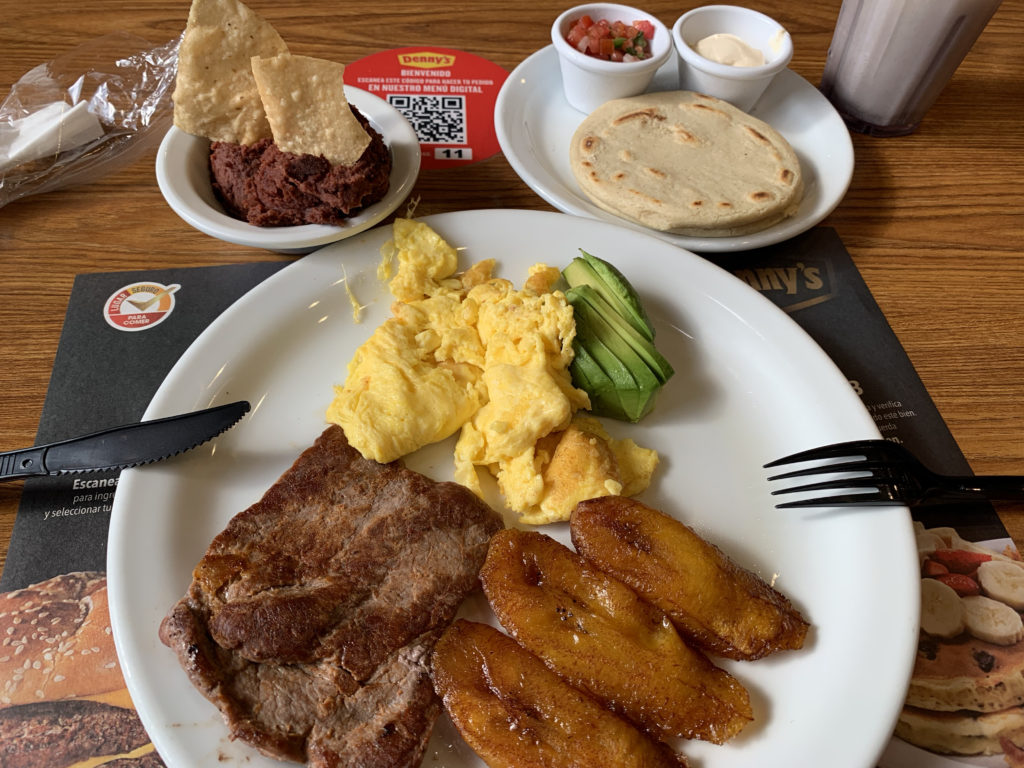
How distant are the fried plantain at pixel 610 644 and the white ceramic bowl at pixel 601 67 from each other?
226 centimetres

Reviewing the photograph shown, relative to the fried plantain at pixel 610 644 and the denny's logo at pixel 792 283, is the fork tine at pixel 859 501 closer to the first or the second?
the fried plantain at pixel 610 644

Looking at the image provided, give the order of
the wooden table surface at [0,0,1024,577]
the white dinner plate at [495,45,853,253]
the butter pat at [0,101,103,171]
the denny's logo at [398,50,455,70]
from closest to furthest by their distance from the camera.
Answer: the wooden table surface at [0,0,1024,577], the white dinner plate at [495,45,853,253], the butter pat at [0,101,103,171], the denny's logo at [398,50,455,70]

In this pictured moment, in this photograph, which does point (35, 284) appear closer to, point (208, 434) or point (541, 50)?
point (208, 434)

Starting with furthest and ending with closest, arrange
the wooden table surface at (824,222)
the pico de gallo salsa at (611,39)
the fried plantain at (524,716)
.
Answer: the pico de gallo salsa at (611,39) → the wooden table surface at (824,222) → the fried plantain at (524,716)

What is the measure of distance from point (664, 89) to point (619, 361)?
1893mm

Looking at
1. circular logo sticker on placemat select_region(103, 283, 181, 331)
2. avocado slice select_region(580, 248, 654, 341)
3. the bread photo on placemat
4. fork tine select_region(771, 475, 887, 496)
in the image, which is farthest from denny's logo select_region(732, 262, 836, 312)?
the bread photo on placemat

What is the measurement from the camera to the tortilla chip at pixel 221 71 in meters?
2.37

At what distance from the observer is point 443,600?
1.89 metres

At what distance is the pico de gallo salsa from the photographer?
3.19 meters

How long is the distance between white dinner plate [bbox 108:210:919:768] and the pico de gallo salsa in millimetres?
1044

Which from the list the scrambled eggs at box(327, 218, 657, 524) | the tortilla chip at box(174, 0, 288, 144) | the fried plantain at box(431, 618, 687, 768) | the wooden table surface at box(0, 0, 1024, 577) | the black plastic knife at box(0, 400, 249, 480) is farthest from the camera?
the wooden table surface at box(0, 0, 1024, 577)

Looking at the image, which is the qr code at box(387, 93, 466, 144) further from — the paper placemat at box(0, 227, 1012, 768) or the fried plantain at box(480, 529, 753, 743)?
the fried plantain at box(480, 529, 753, 743)

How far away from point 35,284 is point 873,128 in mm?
3988

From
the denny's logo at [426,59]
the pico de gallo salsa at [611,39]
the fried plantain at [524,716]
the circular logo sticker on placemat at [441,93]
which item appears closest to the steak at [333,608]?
the fried plantain at [524,716]
